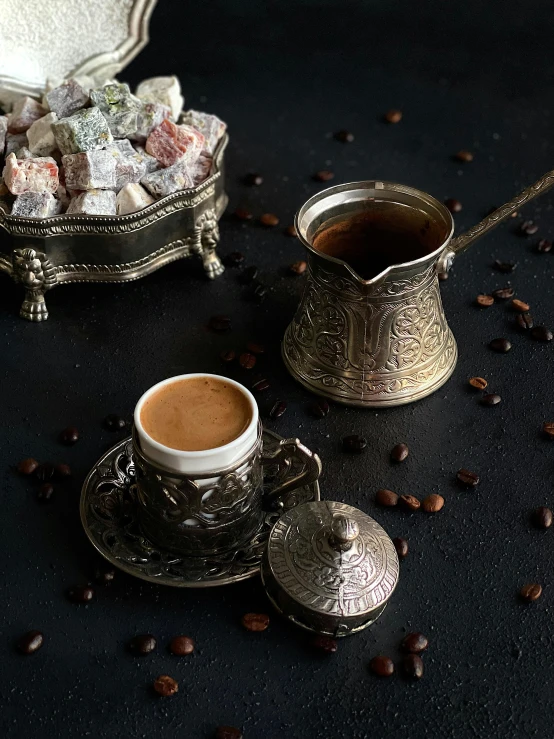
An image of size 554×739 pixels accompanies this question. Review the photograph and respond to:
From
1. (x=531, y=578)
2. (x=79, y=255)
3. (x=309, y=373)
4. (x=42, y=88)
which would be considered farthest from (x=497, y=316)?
(x=42, y=88)

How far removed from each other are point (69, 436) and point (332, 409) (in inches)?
15.6

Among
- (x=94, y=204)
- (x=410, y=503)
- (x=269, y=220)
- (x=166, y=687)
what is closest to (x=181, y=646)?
(x=166, y=687)

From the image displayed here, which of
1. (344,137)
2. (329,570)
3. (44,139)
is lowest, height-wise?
(344,137)

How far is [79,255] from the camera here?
1671 millimetres

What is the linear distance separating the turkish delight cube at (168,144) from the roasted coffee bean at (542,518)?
2.69 ft

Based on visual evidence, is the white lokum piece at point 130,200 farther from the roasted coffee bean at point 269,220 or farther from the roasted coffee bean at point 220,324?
the roasted coffee bean at point 269,220

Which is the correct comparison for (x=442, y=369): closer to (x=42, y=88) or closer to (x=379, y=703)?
(x=379, y=703)

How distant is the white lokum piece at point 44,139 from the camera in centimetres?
168

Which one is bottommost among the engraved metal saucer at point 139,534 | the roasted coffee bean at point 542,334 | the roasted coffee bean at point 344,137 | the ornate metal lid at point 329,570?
the roasted coffee bean at point 344,137

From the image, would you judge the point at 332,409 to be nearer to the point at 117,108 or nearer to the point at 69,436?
the point at 69,436

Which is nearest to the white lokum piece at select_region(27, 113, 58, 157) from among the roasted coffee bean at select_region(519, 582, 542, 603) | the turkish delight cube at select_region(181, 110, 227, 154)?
the turkish delight cube at select_region(181, 110, 227, 154)

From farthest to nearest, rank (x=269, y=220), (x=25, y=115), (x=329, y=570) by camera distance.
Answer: (x=269, y=220) → (x=25, y=115) → (x=329, y=570)

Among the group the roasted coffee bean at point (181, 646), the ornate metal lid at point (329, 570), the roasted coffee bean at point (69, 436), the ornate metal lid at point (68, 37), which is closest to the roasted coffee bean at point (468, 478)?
the ornate metal lid at point (329, 570)

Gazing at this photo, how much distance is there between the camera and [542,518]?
1.37 metres
